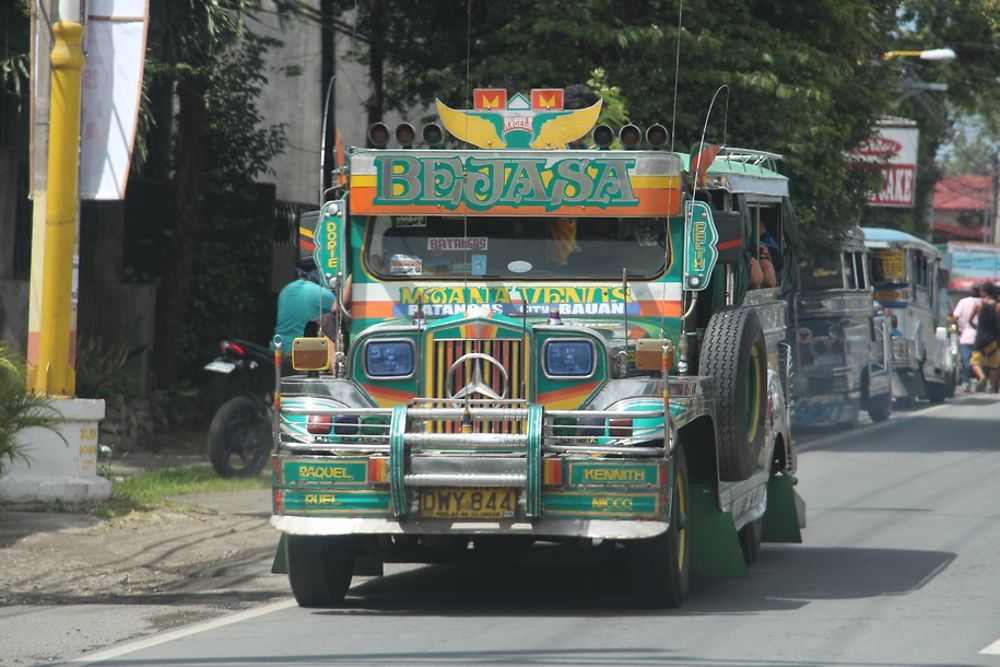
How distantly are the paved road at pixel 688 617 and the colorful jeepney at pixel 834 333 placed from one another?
8155 mm

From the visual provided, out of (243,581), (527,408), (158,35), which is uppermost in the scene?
(158,35)

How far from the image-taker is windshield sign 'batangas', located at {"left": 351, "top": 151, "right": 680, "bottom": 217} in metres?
9.05

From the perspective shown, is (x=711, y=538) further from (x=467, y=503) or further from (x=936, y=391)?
(x=936, y=391)

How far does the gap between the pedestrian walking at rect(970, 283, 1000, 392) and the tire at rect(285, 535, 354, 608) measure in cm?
2249

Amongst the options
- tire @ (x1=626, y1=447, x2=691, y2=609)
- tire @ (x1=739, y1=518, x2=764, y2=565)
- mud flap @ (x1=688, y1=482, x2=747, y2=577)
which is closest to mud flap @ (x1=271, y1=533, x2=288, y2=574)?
tire @ (x1=626, y1=447, x2=691, y2=609)

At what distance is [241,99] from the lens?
766 inches

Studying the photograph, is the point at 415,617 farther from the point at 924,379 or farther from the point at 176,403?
the point at 924,379

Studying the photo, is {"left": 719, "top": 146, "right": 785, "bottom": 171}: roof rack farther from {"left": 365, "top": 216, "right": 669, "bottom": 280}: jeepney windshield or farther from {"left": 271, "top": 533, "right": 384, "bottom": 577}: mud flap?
{"left": 271, "top": 533, "right": 384, "bottom": 577}: mud flap

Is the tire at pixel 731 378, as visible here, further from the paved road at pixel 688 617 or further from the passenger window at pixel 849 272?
the passenger window at pixel 849 272

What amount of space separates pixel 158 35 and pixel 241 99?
5.02 meters

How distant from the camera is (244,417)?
1383 centimetres

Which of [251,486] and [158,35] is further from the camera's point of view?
[158,35]

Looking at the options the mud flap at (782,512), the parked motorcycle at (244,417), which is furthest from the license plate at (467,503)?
the parked motorcycle at (244,417)

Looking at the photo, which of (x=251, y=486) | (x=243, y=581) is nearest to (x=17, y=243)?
(x=251, y=486)
